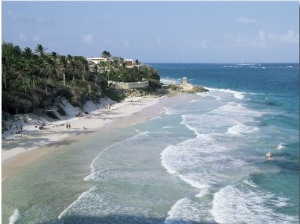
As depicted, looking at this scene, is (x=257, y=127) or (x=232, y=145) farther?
(x=257, y=127)

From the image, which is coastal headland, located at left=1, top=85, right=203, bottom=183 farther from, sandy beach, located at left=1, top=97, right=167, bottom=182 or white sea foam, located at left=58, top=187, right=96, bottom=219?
white sea foam, located at left=58, top=187, right=96, bottom=219

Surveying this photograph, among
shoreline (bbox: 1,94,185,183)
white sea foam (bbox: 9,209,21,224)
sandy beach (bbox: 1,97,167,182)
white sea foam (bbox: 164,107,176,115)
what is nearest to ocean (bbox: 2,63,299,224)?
white sea foam (bbox: 9,209,21,224)

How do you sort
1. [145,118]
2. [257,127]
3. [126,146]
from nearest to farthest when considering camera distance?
[126,146]
[257,127]
[145,118]

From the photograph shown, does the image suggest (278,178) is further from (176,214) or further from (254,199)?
(176,214)

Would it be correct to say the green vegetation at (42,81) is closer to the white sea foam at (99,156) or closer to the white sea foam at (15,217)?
the white sea foam at (99,156)

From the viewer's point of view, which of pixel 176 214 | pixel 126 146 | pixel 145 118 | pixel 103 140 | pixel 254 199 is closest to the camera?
pixel 176 214

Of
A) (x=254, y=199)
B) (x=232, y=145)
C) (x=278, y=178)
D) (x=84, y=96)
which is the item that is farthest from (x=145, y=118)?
(x=254, y=199)

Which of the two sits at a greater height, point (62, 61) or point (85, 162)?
point (62, 61)
